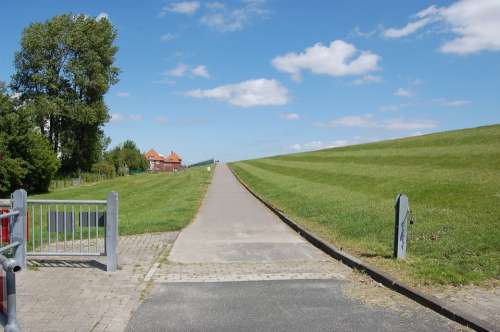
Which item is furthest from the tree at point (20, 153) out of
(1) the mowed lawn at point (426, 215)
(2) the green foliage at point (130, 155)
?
(2) the green foliage at point (130, 155)

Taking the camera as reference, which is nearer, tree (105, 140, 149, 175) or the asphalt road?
the asphalt road

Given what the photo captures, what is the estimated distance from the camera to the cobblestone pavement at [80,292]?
521 cm

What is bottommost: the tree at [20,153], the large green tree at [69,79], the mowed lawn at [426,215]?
the mowed lawn at [426,215]

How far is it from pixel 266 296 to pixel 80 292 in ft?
8.28

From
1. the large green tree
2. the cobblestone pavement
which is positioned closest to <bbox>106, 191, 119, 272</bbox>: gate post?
the cobblestone pavement

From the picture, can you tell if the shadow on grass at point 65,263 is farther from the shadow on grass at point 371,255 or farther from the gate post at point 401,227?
the gate post at point 401,227

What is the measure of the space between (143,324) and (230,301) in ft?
4.13

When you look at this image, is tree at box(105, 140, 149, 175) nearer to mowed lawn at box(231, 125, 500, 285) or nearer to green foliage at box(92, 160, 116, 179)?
green foliage at box(92, 160, 116, 179)

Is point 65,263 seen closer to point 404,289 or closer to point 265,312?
point 265,312

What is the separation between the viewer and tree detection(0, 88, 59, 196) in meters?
36.2

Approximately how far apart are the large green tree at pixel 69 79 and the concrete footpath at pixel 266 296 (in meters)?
44.1

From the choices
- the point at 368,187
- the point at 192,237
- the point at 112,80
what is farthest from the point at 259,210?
the point at 112,80

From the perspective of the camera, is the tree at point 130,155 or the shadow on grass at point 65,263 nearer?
the shadow on grass at point 65,263

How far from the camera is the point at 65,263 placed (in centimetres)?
788
